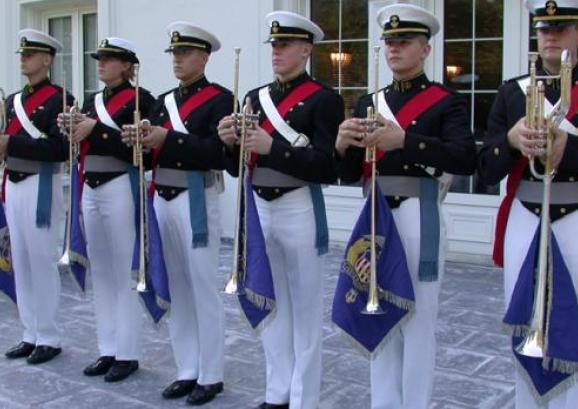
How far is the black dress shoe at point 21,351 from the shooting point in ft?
18.5

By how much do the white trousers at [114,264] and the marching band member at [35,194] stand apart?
1.43 ft

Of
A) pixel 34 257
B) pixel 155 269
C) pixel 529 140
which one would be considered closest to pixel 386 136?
pixel 529 140

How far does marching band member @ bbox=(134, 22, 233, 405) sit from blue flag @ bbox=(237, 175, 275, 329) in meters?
0.40

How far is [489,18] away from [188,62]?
4436 mm

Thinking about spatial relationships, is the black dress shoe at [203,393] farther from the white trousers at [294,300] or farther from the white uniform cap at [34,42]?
the white uniform cap at [34,42]

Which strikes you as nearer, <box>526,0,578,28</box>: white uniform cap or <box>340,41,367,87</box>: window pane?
<box>526,0,578,28</box>: white uniform cap

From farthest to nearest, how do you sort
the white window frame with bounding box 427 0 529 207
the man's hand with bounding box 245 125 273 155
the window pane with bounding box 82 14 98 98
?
the window pane with bounding box 82 14 98 98 < the white window frame with bounding box 427 0 529 207 < the man's hand with bounding box 245 125 273 155

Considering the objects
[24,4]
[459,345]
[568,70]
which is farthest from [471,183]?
[24,4]

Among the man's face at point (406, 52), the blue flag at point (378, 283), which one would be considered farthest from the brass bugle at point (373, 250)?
the man's face at point (406, 52)

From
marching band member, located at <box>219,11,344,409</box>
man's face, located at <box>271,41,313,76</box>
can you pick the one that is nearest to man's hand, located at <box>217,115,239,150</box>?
marching band member, located at <box>219,11,344,409</box>

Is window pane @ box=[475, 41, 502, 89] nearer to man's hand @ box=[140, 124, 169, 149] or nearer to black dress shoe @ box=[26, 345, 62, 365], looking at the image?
A: man's hand @ box=[140, 124, 169, 149]

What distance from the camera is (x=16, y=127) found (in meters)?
5.51

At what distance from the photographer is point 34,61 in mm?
5609

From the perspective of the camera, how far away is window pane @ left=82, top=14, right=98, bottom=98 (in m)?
11.7
